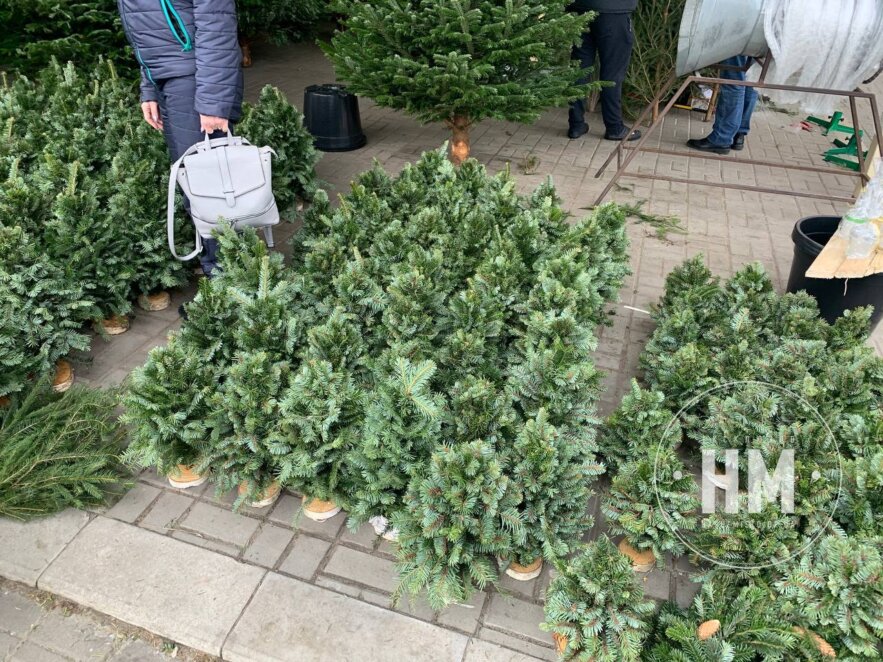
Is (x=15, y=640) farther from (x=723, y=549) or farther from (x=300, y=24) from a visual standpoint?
(x=300, y=24)

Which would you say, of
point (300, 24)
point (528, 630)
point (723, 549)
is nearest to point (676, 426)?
point (723, 549)

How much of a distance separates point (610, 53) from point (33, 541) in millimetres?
6360

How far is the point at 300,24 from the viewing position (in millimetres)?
9914

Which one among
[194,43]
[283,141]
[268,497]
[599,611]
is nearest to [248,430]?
[268,497]

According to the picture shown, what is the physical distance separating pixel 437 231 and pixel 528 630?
2105 mm

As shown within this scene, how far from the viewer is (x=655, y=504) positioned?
224cm

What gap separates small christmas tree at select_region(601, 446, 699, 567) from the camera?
2215 millimetres

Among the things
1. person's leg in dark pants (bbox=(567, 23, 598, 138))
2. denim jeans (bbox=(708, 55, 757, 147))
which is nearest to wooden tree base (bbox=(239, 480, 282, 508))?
person's leg in dark pants (bbox=(567, 23, 598, 138))

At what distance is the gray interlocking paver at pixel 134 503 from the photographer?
253 centimetres

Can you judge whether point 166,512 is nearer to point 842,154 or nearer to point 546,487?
point 546,487

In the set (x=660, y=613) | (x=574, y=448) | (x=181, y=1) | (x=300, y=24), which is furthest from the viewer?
(x=300, y=24)

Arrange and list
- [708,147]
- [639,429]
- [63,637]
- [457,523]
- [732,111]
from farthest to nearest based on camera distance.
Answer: [708,147]
[732,111]
[639,429]
[63,637]
[457,523]

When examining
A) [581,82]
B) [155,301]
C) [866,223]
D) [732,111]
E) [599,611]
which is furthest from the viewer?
[581,82]

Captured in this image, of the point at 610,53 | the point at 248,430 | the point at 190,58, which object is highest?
the point at 190,58
